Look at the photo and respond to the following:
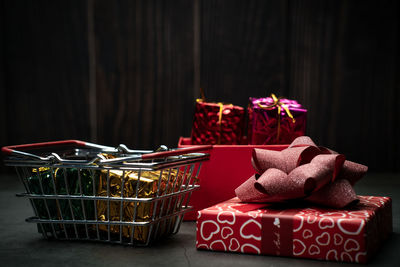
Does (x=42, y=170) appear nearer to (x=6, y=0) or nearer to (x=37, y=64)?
(x=37, y=64)

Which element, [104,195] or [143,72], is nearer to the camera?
[104,195]

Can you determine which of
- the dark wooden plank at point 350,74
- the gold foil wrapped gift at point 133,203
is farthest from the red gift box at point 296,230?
the dark wooden plank at point 350,74

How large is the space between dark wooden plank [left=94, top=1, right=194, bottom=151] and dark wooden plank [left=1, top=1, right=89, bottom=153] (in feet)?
0.32

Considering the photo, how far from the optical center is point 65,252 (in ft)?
3.35

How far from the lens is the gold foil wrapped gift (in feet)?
3.40

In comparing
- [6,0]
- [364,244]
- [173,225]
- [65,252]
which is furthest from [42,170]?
[6,0]

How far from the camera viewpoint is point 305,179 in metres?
1.00

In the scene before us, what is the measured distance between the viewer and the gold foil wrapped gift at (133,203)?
1036 millimetres

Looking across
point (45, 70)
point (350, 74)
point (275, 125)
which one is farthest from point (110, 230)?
point (350, 74)

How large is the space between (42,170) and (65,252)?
0.23m

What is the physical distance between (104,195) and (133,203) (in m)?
0.07

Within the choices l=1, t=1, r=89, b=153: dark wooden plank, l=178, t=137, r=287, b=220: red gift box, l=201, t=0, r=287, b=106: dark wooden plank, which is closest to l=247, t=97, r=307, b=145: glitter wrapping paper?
l=178, t=137, r=287, b=220: red gift box

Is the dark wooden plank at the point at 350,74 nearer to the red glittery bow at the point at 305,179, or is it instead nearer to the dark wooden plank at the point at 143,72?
the dark wooden plank at the point at 143,72

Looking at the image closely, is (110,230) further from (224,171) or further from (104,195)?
(224,171)
